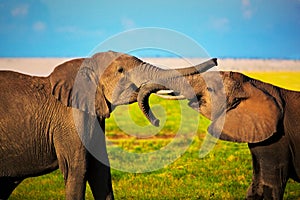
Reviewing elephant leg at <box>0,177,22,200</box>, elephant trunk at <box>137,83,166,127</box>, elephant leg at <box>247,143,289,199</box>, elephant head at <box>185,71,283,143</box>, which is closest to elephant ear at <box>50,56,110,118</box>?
elephant trunk at <box>137,83,166,127</box>

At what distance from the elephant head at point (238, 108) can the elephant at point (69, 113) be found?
0.64m

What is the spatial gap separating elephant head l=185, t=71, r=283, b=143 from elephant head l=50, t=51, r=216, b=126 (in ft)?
1.95

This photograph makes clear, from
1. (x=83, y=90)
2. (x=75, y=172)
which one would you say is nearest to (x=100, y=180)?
(x=75, y=172)

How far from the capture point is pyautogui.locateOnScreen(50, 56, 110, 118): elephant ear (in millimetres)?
8273

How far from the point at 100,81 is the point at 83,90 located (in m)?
0.25

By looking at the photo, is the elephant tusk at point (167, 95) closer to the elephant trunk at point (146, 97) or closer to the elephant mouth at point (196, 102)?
the elephant trunk at point (146, 97)

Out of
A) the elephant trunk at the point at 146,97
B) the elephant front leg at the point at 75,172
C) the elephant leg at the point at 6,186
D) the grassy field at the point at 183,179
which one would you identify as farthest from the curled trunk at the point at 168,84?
the elephant leg at the point at 6,186

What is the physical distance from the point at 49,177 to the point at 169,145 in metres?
5.52

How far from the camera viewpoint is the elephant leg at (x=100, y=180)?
8.66 metres

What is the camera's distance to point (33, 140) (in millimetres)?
8500

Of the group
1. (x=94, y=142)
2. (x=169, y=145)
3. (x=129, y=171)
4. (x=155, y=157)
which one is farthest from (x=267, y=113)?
(x=169, y=145)

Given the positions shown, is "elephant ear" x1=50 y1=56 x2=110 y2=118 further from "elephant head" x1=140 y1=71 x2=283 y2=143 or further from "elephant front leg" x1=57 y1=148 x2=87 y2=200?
"elephant head" x1=140 y1=71 x2=283 y2=143

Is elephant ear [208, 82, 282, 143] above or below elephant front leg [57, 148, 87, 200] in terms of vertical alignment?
above

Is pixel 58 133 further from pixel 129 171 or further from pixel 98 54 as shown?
pixel 129 171
